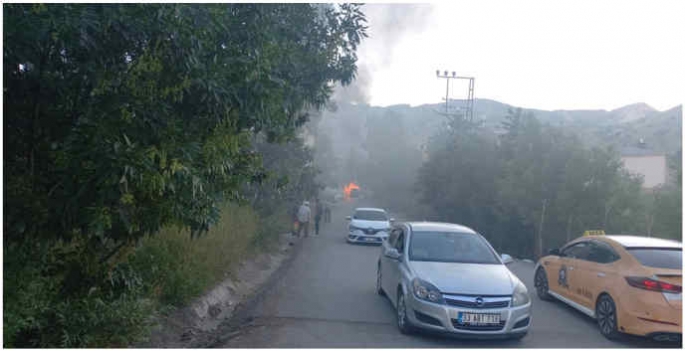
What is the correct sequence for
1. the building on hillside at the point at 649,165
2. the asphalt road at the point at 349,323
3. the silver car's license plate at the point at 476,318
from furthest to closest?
1. the building on hillside at the point at 649,165
2. the asphalt road at the point at 349,323
3. the silver car's license plate at the point at 476,318

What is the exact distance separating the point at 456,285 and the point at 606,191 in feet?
44.2

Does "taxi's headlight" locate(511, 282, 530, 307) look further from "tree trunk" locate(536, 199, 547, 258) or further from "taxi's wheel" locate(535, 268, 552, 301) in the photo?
"tree trunk" locate(536, 199, 547, 258)

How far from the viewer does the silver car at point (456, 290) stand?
287 inches

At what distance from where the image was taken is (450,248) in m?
9.02

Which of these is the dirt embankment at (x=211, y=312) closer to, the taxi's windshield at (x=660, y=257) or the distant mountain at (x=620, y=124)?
the taxi's windshield at (x=660, y=257)

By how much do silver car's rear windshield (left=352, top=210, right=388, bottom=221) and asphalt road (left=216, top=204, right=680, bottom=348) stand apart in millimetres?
9684

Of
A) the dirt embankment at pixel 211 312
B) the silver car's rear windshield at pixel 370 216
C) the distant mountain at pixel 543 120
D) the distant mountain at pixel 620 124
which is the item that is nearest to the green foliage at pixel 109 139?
the dirt embankment at pixel 211 312

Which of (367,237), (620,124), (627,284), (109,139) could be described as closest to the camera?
(109,139)

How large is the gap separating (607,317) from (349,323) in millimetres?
3644

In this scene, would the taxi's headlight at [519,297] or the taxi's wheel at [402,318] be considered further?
the taxi's wheel at [402,318]

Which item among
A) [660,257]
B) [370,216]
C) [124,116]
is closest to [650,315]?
[660,257]

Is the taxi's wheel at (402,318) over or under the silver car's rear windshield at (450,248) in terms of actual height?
under

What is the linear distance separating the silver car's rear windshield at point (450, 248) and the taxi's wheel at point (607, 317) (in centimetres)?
155

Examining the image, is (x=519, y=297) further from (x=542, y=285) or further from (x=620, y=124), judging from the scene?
(x=620, y=124)
